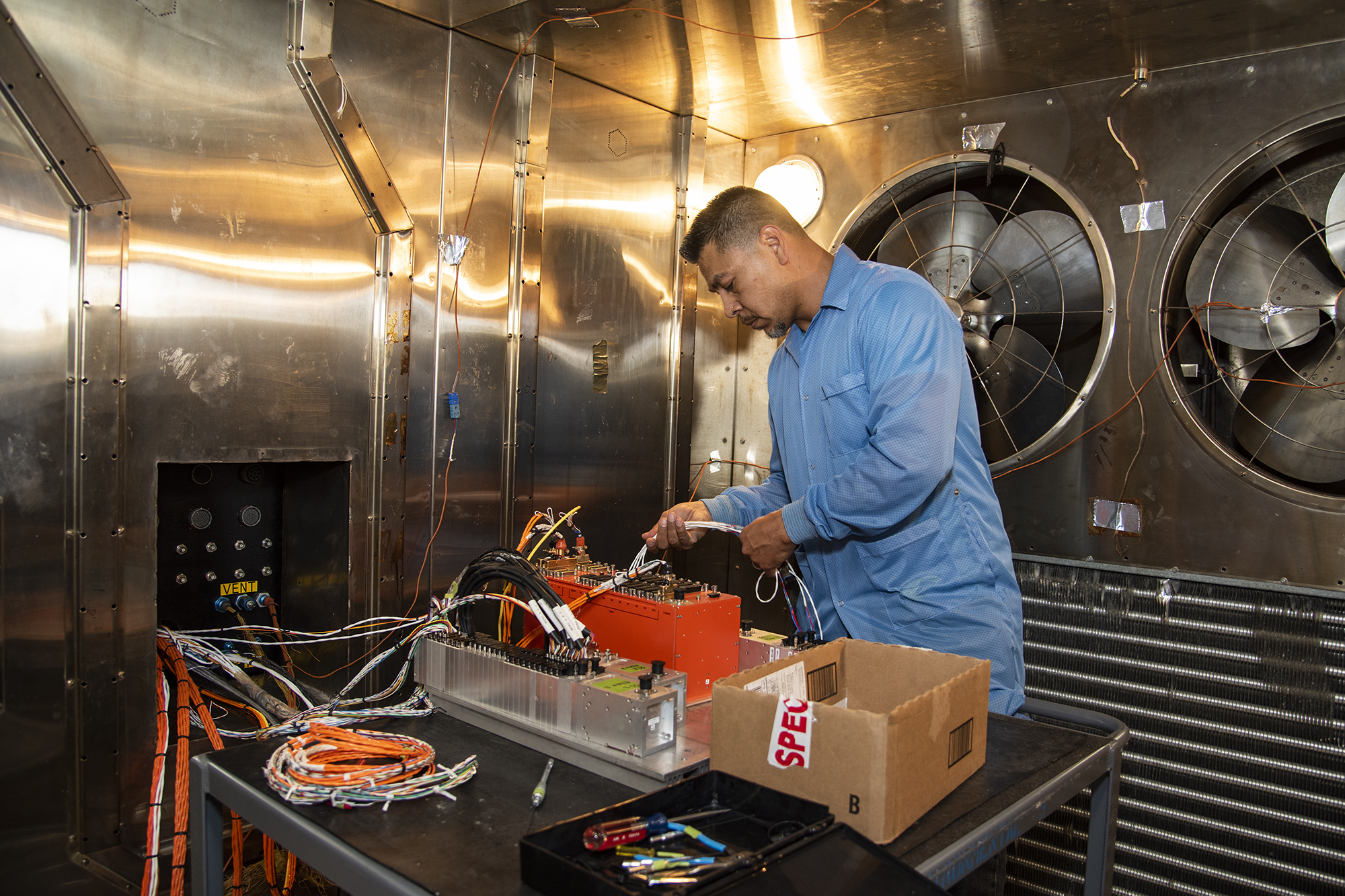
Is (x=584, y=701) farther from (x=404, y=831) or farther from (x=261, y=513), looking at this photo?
(x=261, y=513)

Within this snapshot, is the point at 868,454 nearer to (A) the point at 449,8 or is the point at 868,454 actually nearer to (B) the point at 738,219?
(B) the point at 738,219

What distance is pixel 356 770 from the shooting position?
1.38 metres

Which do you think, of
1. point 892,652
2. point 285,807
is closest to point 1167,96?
point 892,652

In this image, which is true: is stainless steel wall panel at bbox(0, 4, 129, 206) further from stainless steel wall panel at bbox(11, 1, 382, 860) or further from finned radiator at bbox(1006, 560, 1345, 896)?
finned radiator at bbox(1006, 560, 1345, 896)

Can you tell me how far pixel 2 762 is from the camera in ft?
7.03

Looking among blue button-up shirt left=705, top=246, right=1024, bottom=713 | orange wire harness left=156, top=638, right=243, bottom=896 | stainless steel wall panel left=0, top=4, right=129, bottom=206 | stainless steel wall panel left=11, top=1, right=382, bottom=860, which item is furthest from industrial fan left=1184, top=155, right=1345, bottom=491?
stainless steel wall panel left=0, top=4, right=129, bottom=206

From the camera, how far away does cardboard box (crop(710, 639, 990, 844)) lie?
1175 millimetres

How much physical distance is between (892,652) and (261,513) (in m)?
2.27

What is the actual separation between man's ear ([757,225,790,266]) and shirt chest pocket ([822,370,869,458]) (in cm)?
34

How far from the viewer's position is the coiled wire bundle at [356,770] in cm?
134

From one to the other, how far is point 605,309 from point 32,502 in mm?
2093

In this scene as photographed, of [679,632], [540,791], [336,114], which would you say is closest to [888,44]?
[336,114]

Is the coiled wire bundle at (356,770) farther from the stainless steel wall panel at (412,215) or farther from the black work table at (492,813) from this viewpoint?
the stainless steel wall panel at (412,215)

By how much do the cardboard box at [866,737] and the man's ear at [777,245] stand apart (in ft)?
3.37
